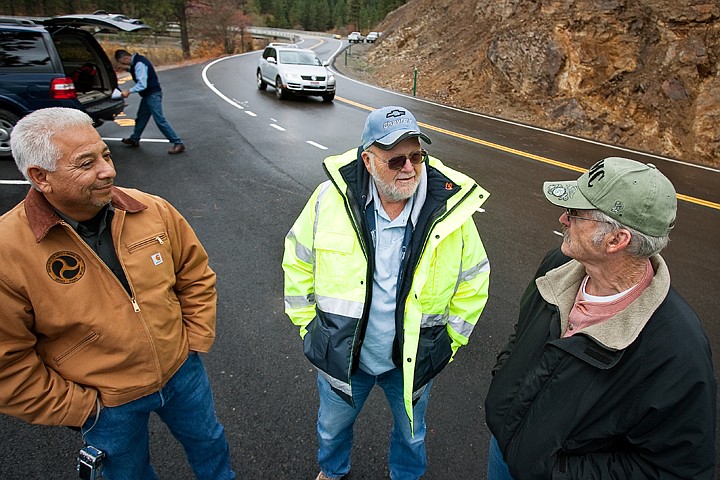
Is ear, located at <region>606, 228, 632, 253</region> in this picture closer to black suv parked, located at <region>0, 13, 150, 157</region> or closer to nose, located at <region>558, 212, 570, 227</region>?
nose, located at <region>558, 212, 570, 227</region>

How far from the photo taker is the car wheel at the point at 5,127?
22.9ft

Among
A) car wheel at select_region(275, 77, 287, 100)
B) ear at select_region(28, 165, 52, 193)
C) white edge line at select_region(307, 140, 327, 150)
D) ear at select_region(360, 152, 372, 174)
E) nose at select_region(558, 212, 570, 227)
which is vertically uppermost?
ear at select_region(360, 152, 372, 174)

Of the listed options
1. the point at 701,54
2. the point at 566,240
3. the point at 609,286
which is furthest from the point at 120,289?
the point at 701,54

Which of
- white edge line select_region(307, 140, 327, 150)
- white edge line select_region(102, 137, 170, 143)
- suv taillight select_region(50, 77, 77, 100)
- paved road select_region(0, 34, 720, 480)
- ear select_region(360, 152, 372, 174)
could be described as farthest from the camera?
white edge line select_region(307, 140, 327, 150)

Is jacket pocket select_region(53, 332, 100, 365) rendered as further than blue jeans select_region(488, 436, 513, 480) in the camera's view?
No

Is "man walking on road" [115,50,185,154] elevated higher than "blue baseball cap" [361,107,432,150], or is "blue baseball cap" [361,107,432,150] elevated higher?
"blue baseball cap" [361,107,432,150]

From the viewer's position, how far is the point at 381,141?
6.92ft

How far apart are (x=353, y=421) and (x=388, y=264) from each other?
1.01m

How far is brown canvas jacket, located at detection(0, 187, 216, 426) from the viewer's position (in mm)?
1749

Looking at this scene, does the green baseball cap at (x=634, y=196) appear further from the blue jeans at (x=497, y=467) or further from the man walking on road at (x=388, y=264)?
the blue jeans at (x=497, y=467)

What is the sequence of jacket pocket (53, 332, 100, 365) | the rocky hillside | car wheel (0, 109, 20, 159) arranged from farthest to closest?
the rocky hillside, car wheel (0, 109, 20, 159), jacket pocket (53, 332, 100, 365)

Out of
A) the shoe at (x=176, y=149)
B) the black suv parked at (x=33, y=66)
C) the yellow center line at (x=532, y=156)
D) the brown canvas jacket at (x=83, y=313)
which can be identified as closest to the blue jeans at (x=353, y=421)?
the brown canvas jacket at (x=83, y=313)

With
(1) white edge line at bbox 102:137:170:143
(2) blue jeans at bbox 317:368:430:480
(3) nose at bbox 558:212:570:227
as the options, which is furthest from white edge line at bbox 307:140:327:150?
(3) nose at bbox 558:212:570:227

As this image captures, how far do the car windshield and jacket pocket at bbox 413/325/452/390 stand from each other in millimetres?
14934
